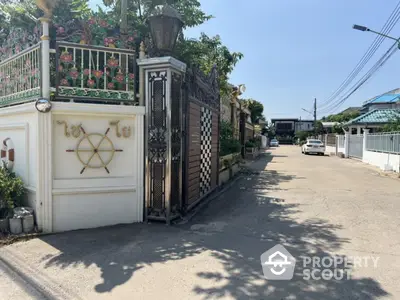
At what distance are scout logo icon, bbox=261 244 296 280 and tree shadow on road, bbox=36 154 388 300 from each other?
0.07 m

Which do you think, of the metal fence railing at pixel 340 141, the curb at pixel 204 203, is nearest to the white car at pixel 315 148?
the metal fence railing at pixel 340 141

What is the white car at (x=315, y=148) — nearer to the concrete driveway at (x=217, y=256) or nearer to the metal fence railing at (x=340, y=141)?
the metal fence railing at (x=340, y=141)

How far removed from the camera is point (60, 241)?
3.99 metres

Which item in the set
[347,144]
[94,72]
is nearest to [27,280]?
[94,72]

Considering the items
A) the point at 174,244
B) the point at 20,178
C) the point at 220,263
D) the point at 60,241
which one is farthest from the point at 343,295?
the point at 20,178

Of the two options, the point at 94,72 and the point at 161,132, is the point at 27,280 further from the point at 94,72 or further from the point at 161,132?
the point at 94,72

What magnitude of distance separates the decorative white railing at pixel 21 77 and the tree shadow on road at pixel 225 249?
232cm

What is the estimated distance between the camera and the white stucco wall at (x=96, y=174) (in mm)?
4387

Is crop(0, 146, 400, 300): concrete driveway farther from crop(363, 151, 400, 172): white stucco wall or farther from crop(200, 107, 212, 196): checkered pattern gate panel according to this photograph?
crop(363, 151, 400, 172): white stucco wall

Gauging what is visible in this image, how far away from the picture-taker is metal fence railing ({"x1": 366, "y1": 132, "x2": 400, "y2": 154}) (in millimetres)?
13456

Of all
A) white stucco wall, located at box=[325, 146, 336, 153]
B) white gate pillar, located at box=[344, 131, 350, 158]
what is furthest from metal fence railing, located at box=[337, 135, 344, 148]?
white stucco wall, located at box=[325, 146, 336, 153]

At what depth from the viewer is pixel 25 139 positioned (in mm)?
4664

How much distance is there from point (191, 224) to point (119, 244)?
1.32 m

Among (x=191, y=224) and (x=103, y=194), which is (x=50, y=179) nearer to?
(x=103, y=194)
